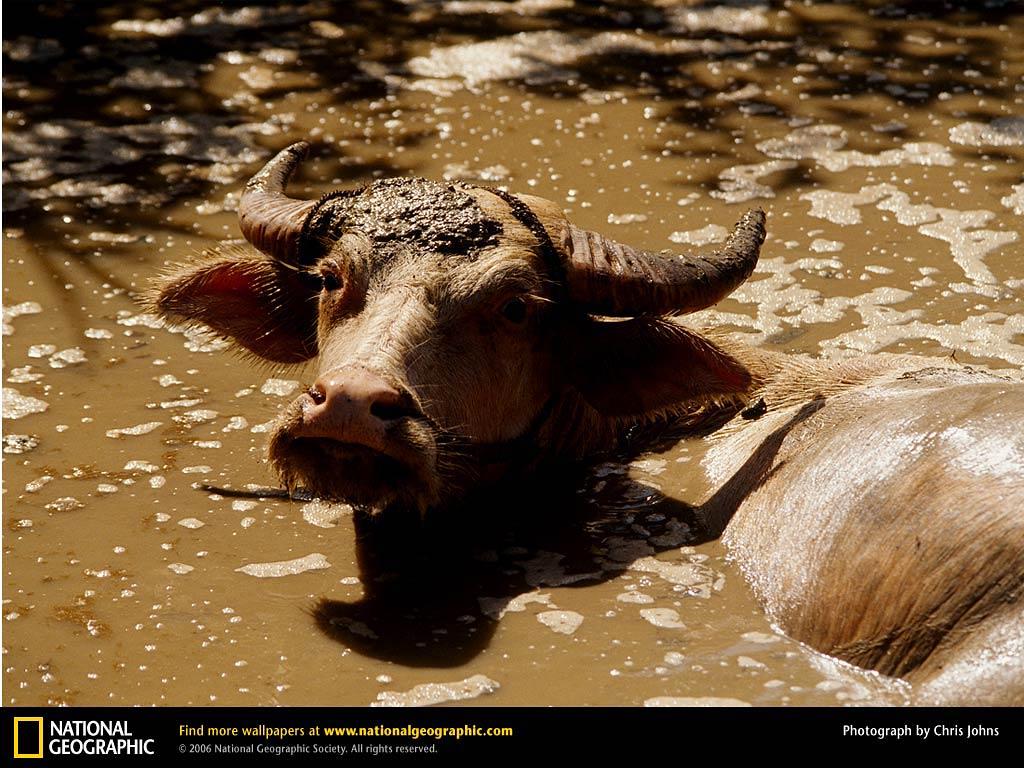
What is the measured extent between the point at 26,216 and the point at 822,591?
5.69 m

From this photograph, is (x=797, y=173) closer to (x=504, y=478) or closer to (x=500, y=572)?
(x=504, y=478)

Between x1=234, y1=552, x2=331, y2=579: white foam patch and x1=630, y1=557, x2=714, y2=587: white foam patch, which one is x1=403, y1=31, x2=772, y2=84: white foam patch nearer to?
x1=234, y1=552, x2=331, y2=579: white foam patch

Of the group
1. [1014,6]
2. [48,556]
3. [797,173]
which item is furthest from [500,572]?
[1014,6]

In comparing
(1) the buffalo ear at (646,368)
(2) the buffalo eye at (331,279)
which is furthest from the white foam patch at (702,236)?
(2) the buffalo eye at (331,279)

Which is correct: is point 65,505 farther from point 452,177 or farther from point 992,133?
point 992,133

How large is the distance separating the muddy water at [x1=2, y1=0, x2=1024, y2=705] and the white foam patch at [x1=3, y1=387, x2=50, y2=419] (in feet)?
0.05

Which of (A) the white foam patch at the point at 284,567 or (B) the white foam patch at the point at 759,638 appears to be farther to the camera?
(A) the white foam patch at the point at 284,567

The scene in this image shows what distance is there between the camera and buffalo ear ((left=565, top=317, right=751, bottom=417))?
5.12m

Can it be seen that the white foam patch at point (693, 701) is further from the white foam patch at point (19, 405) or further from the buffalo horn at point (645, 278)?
the white foam patch at point (19, 405)

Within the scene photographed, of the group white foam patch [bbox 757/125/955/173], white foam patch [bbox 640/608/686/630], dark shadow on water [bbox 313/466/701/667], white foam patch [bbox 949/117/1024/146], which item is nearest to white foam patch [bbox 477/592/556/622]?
dark shadow on water [bbox 313/466/701/667]

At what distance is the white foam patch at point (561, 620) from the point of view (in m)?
4.35

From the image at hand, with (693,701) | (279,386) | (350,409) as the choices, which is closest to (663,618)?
(693,701)

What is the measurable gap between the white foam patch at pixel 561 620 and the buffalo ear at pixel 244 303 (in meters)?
1.79
